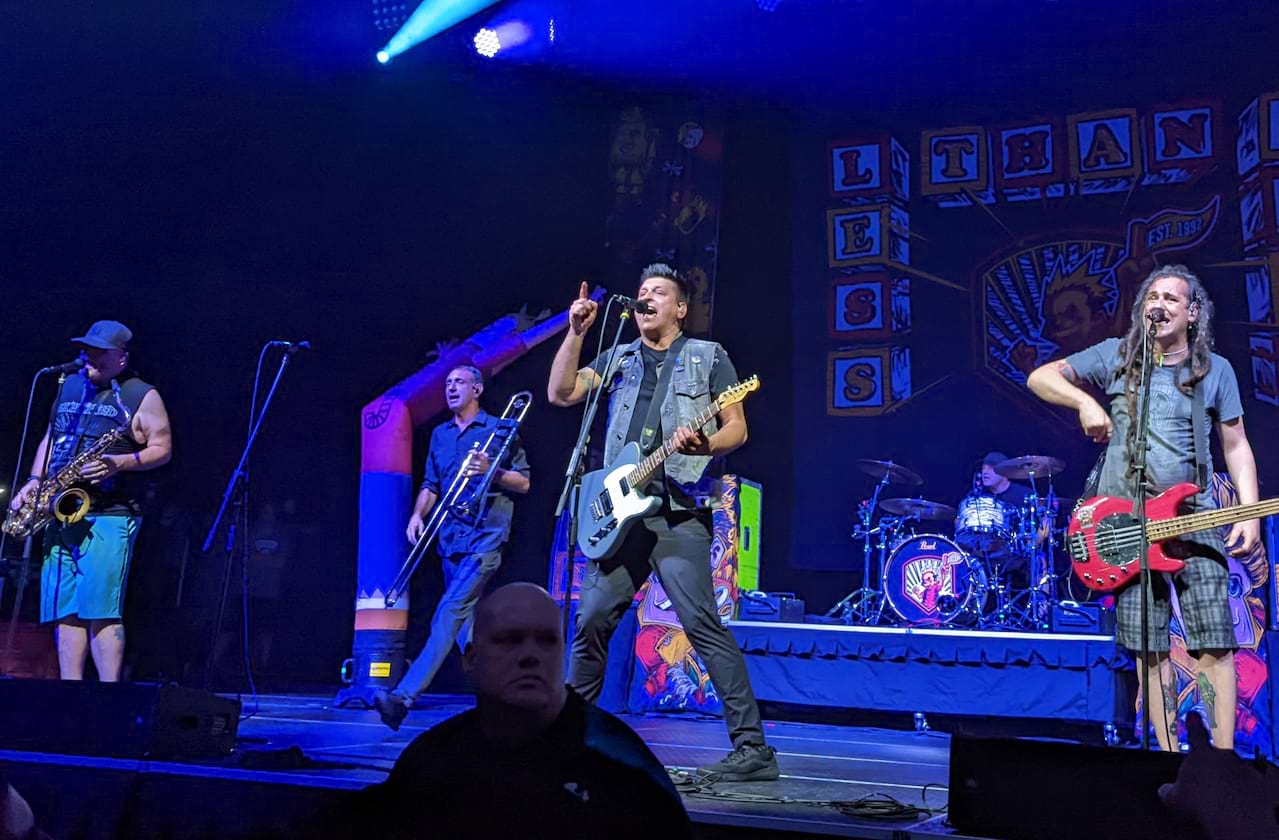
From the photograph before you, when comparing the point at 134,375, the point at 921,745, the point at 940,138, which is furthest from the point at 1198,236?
the point at 134,375

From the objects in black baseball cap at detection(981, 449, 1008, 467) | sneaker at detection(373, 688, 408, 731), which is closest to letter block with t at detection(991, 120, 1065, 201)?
black baseball cap at detection(981, 449, 1008, 467)

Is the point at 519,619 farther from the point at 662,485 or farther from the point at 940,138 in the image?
the point at 940,138

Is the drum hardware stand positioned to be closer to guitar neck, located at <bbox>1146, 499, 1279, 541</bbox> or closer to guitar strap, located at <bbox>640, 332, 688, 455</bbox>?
guitar neck, located at <bbox>1146, 499, 1279, 541</bbox>

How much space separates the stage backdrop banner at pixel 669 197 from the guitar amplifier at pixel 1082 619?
3256mm

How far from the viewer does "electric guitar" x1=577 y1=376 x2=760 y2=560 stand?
4.17m

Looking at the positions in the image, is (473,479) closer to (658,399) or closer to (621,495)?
(658,399)

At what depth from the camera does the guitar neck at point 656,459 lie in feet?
13.8

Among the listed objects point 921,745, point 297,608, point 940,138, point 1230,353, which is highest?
point 940,138

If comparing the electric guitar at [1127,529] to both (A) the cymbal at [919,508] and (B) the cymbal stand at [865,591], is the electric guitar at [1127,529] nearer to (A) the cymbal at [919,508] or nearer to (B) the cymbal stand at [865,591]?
(A) the cymbal at [919,508]

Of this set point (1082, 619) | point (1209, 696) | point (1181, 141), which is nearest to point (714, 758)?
point (1209, 696)

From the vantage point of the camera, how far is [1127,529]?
12.9 feet

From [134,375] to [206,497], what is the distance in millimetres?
2100

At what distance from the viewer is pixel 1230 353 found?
7375mm

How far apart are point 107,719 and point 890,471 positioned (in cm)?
569
